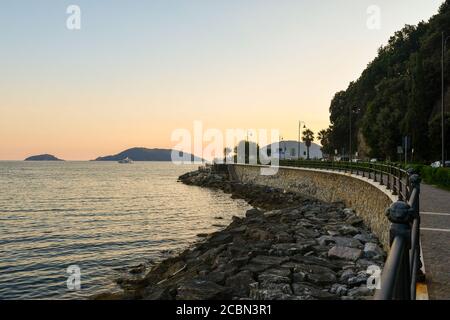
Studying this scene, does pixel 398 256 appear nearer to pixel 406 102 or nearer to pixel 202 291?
pixel 202 291

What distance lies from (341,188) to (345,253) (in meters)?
19.0

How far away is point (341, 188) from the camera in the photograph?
3152 centimetres

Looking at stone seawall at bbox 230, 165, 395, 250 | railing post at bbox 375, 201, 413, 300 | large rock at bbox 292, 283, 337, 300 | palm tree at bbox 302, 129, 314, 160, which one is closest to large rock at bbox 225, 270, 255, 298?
large rock at bbox 292, 283, 337, 300

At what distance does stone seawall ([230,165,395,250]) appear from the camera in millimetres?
16625

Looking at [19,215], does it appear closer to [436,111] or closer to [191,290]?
[191,290]

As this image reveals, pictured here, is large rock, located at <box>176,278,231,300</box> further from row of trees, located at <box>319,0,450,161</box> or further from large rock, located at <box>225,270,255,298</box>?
row of trees, located at <box>319,0,450,161</box>

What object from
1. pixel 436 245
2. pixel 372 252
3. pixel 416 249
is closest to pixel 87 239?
pixel 372 252

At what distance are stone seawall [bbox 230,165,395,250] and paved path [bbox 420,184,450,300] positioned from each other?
1487mm

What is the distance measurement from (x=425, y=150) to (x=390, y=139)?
8039 millimetres

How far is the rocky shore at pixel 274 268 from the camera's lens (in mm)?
10156

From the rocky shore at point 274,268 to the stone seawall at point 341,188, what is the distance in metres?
0.82

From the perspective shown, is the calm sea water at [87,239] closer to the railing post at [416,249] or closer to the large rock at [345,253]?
the large rock at [345,253]
